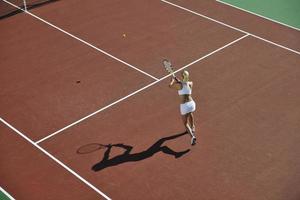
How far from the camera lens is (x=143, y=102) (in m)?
16.2

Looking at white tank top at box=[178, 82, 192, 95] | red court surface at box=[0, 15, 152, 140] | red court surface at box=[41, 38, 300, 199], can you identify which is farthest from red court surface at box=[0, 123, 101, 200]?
white tank top at box=[178, 82, 192, 95]

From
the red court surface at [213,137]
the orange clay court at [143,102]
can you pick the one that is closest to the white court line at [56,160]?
the orange clay court at [143,102]

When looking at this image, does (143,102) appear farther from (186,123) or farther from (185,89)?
(185,89)

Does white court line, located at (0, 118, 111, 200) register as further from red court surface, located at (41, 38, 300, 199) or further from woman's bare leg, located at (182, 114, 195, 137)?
woman's bare leg, located at (182, 114, 195, 137)

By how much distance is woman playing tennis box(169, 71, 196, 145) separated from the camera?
551 inches

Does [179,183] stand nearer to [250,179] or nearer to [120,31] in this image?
[250,179]

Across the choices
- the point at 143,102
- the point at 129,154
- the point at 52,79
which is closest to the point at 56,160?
the point at 129,154

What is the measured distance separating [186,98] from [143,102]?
7.79 feet

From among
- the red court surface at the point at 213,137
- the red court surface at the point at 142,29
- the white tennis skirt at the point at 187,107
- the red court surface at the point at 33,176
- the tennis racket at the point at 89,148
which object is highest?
the white tennis skirt at the point at 187,107

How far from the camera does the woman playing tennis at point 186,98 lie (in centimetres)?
1401

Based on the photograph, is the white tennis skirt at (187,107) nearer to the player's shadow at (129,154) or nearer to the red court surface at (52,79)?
the player's shadow at (129,154)

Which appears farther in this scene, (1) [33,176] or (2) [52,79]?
(2) [52,79]

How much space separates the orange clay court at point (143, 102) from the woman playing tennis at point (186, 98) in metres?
0.46

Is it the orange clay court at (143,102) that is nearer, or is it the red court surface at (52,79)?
the orange clay court at (143,102)
